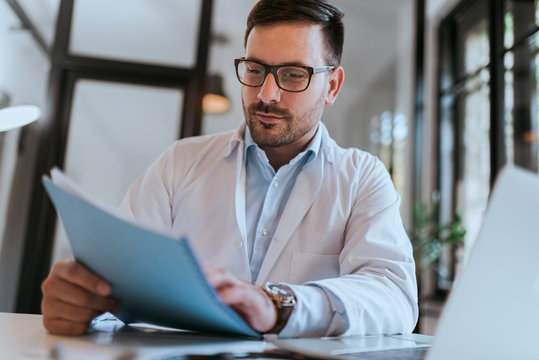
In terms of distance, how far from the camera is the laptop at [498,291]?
18.4 inches

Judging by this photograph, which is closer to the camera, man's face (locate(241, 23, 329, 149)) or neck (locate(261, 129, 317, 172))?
man's face (locate(241, 23, 329, 149))

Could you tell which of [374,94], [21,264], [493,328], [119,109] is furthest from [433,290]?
[493,328]

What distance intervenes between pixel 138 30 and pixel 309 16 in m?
2.92

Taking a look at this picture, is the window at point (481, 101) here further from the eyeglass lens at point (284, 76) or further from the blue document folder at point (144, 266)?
the blue document folder at point (144, 266)

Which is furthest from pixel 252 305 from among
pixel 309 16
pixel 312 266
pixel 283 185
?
pixel 309 16

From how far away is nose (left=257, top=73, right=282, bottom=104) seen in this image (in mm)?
1261

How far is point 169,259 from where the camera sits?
0.51 m

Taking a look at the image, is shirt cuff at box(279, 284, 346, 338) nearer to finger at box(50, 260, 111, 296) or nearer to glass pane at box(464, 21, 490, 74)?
finger at box(50, 260, 111, 296)

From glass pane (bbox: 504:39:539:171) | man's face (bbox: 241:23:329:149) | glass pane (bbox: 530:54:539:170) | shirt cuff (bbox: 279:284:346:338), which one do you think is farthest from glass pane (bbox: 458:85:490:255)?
shirt cuff (bbox: 279:284:346:338)

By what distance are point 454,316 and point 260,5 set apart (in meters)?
1.16

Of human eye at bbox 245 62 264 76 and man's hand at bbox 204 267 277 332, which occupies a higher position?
human eye at bbox 245 62 264 76

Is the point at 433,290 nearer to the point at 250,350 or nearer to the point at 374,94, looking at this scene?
the point at 374,94

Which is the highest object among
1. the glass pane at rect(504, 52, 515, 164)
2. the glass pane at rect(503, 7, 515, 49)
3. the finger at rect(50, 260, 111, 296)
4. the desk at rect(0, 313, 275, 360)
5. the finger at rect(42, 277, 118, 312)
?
the glass pane at rect(503, 7, 515, 49)

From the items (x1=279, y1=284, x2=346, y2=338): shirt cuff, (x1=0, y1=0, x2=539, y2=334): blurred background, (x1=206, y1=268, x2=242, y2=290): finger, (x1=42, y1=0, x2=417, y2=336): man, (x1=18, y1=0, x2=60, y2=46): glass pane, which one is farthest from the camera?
(x1=0, y1=0, x2=539, y2=334): blurred background
